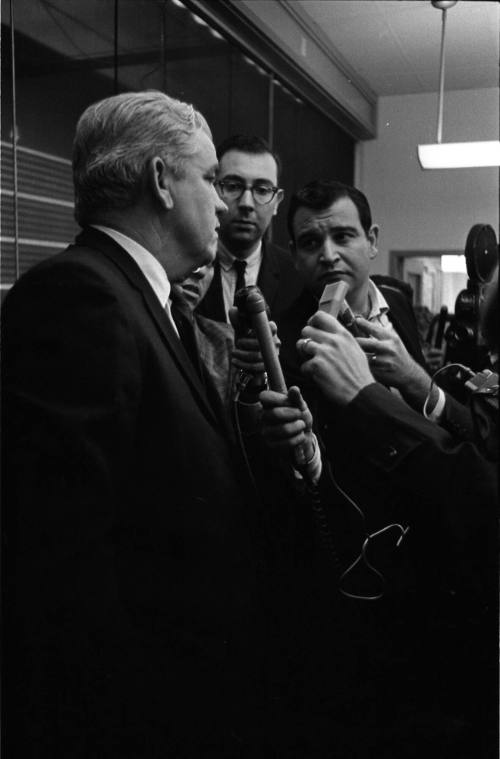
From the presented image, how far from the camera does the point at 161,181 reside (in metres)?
0.81

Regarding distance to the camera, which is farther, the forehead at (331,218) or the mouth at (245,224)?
the mouth at (245,224)

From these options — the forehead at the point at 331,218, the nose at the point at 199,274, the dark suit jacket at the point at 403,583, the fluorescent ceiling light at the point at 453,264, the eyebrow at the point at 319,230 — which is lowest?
the dark suit jacket at the point at 403,583

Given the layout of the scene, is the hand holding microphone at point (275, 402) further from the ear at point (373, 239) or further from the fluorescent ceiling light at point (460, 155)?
the fluorescent ceiling light at point (460, 155)

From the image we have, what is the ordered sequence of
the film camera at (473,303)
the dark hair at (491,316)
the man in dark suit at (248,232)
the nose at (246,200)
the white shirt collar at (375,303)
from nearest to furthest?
the dark hair at (491,316)
the film camera at (473,303)
the white shirt collar at (375,303)
the man in dark suit at (248,232)
the nose at (246,200)

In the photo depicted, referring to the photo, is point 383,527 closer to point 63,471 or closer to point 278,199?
point 63,471

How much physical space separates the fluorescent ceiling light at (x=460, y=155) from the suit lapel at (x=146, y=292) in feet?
1.24

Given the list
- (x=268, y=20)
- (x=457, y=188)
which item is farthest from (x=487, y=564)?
(x=268, y=20)

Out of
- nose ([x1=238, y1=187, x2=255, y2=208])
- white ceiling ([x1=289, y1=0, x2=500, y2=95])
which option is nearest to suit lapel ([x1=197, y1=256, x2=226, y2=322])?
nose ([x1=238, y1=187, x2=255, y2=208])

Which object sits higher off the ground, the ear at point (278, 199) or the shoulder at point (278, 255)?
the ear at point (278, 199)

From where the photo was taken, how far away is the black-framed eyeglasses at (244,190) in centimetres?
105

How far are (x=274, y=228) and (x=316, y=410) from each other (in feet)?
0.99

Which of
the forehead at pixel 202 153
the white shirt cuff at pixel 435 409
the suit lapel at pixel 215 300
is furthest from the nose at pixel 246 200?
the white shirt cuff at pixel 435 409

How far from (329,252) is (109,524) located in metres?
0.44

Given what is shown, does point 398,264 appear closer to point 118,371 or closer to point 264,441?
point 264,441
